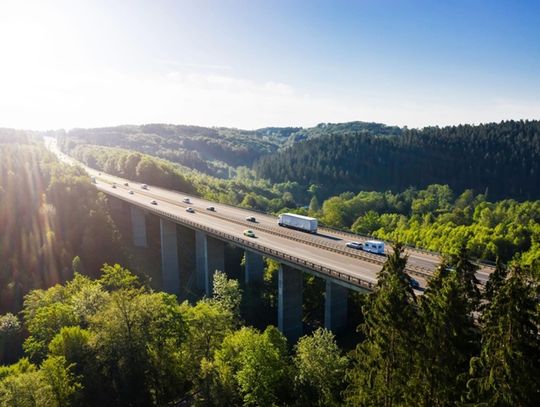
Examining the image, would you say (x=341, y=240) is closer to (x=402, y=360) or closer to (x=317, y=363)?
(x=317, y=363)

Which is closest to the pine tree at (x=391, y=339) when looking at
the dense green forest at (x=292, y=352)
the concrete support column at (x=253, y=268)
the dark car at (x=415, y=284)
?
the dense green forest at (x=292, y=352)

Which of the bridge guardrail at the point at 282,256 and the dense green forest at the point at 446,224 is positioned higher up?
the bridge guardrail at the point at 282,256

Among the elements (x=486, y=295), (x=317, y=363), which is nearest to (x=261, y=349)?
(x=317, y=363)

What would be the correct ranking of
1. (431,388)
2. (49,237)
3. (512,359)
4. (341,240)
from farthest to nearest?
(49,237) < (341,240) < (431,388) < (512,359)

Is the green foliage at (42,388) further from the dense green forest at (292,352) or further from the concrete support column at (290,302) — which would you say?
the concrete support column at (290,302)

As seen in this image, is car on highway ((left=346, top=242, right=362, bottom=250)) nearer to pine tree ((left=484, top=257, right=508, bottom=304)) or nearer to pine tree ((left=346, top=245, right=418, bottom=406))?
pine tree ((left=346, top=245, right=418, bottom=406))

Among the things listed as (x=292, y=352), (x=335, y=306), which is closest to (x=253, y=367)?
(x=335, y=306)

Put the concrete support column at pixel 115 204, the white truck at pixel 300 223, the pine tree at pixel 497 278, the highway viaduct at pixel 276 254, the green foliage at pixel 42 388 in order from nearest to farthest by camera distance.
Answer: the pine tree at pixel 497 278 < the green foliage at pixel 42 388 < the highway viaduct at pixel 276 254 < the white truck at pixel 300 223 < the concrete support column at pixel 115 204
